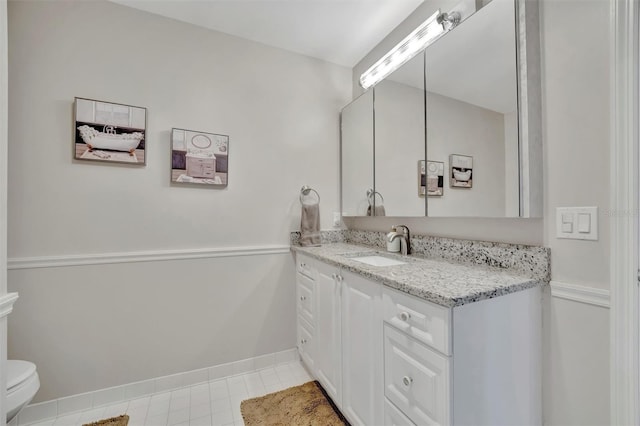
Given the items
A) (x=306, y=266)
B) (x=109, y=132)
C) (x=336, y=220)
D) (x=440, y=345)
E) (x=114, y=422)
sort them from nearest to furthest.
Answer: (x=440, y=345)
(x=114, y=422)
(x=109, y=132)
(x=306, y=266)
(x=336, y=220)

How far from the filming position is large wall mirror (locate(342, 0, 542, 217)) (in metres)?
1.08

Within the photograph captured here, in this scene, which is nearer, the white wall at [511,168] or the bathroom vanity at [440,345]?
the bathroom vanity at [440,345]

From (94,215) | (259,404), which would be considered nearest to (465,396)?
(259,404)

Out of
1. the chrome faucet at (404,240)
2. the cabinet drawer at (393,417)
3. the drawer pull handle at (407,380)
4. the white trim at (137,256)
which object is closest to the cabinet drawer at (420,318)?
the drawer pull handle at (407,380)

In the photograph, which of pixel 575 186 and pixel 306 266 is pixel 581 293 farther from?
pixel 306 266

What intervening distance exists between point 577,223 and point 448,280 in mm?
504

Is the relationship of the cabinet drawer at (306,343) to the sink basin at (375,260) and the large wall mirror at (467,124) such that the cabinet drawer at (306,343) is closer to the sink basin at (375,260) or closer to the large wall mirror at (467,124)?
the sink basin at (375,260)

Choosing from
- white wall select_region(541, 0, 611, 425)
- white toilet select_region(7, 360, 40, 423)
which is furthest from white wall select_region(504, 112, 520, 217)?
white toilet select_region(7, 360, 40, 423)

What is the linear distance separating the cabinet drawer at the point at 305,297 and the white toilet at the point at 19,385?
1416 mm

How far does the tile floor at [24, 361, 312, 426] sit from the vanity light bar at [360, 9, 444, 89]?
226 centimetres

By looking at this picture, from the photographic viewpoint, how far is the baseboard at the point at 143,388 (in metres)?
1.50

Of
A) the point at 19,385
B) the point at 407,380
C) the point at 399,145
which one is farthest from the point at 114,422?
the point at 399,145

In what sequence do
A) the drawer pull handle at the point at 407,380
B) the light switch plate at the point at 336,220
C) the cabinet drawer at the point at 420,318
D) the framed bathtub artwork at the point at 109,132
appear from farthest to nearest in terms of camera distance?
the light switch plate at the point at 336,220 < the framed bathtub artwork at the point at 109,132 < the drawer pull handle at the point at 407,380 < the cabinet drawer at the point at 420,318

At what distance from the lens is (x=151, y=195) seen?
1749 millimetres
